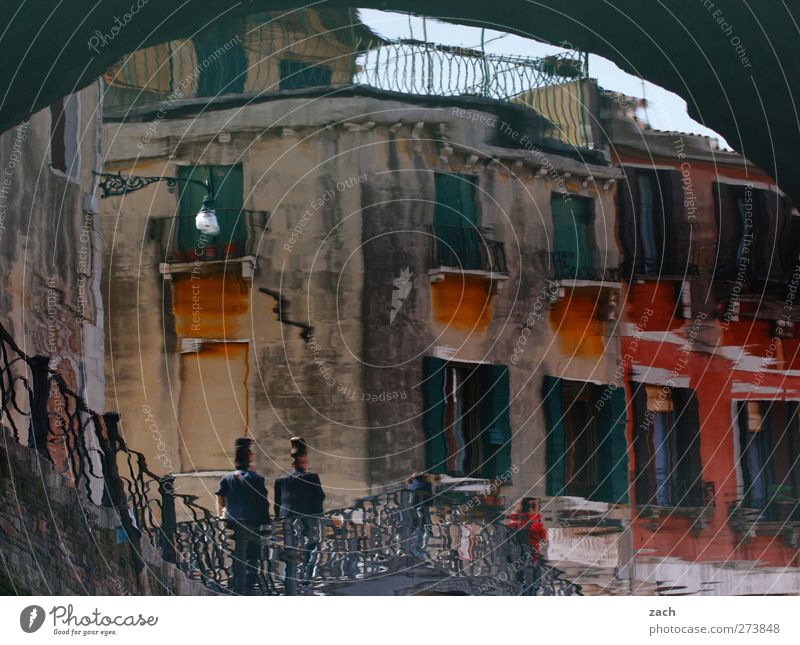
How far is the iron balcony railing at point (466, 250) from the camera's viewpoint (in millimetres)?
6527

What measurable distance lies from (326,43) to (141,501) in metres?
3.29

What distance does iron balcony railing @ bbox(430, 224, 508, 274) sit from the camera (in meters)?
6.53

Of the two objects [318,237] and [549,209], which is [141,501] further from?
[549,209]

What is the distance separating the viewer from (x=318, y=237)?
21.1 ft

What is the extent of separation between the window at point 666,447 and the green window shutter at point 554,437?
1.80ft

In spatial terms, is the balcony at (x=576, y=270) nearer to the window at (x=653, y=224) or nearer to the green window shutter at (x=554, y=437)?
the window at (x=653, y=224)

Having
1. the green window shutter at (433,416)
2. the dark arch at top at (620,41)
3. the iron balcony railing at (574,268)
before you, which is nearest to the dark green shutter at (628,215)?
the iron balcony railing at (574,268)

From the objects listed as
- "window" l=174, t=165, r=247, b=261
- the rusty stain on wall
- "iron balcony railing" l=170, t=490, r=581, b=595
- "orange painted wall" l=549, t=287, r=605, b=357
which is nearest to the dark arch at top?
"window" l=174, t=165, r=247, b=261

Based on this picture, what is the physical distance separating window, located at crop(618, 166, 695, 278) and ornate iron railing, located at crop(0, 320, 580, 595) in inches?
82.4

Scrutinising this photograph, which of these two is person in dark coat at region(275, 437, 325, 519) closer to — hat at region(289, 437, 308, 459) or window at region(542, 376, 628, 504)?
hat at region(289, 437, 308, 459)

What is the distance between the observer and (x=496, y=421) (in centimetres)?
658

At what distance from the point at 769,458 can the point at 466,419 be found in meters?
2.28

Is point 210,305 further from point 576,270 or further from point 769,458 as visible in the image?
point 769,458

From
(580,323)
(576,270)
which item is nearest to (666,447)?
(580,323)
